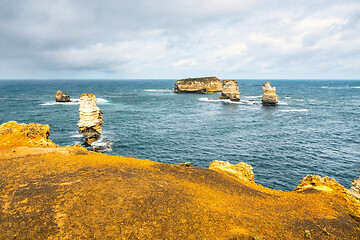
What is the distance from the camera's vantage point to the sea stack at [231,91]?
10225 cm

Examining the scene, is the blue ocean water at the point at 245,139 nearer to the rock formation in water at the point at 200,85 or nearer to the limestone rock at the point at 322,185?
the limestone rock at the point at 322,185

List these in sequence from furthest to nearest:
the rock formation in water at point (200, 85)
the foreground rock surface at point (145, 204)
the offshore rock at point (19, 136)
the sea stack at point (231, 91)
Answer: the rock formation in water at point (200, 85)
the sea stack at point (231, 91)
the offshore rock at point (19, 136)
the foreground rock surface at point (145, 204)

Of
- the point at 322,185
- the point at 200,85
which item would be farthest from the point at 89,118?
the point at 200,85

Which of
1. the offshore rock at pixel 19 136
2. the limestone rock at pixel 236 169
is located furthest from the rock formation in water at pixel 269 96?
the offshore rock at pixel 19 136

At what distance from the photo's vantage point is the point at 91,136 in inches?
1607

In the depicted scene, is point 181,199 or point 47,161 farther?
point 47,161

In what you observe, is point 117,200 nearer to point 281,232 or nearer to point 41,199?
point 41,199

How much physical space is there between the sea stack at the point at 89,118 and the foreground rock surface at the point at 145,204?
2182 centimetres

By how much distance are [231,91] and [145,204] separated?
99.1 metres

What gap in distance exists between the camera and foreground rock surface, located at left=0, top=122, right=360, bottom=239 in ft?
31.6

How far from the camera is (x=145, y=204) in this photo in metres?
11.3

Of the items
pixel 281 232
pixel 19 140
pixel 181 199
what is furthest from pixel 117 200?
pixel 19 140

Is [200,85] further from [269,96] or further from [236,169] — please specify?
[236,169]

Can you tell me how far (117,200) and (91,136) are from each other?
108ft
